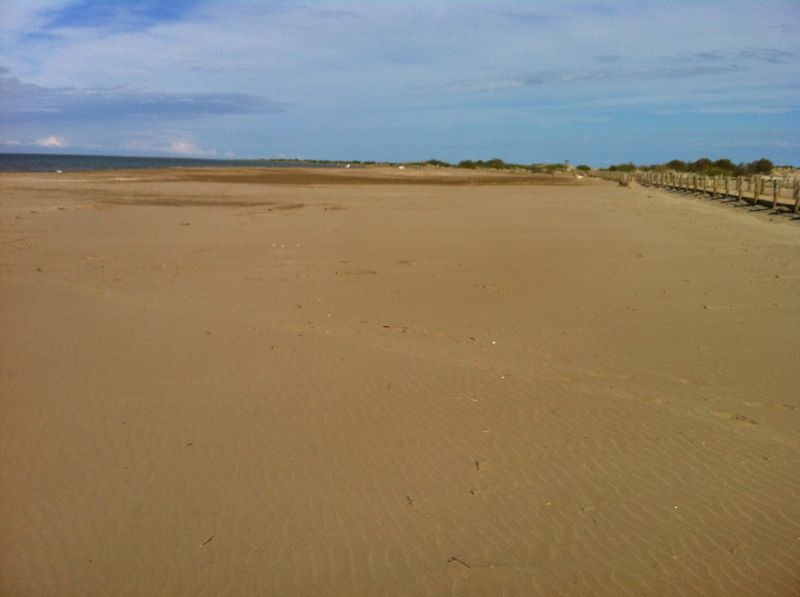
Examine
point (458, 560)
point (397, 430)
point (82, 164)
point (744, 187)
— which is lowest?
point (458, 560)

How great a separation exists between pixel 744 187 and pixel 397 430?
30.5 meters

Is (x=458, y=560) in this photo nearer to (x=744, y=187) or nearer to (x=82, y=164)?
(x=744, y=187)

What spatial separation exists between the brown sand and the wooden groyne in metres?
13.6

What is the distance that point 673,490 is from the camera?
452 cm

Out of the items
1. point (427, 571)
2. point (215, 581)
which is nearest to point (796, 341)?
point (427, 571)

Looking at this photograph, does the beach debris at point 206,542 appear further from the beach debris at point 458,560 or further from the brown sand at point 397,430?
the beach debris at point 458,560

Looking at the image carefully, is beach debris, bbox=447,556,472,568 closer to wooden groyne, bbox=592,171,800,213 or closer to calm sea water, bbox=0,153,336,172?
wooden groyne, bbox=592,171,800,213

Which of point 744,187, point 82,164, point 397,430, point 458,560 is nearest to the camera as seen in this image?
point 458,560


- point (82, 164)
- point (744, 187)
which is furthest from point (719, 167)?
point (82, 164)

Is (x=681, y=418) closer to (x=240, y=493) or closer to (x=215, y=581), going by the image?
(x=240, y=493)

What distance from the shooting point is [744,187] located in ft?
103

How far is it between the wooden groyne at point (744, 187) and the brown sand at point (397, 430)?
44.5 ft

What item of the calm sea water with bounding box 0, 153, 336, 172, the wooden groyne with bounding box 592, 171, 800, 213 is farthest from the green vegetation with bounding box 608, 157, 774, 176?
the calm sea water with bounding box 0, 153, 336, 172

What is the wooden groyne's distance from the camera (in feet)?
77.3
